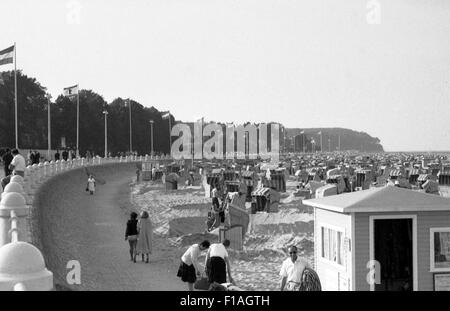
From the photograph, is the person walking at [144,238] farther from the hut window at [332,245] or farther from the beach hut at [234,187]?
the beach hut at [234,187]

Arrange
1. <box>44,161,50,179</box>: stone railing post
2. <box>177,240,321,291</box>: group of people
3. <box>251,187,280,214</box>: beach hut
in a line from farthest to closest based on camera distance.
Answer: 1. <box>44,161,50,179</box>: stone railing post
2. <box>251,187,280,214</box>: beach hut
3. <box>177,240,321,291</box>: group of people

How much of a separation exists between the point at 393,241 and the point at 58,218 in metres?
17.1

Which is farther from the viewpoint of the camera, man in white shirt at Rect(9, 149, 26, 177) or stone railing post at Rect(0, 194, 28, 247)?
man in white shirt at Rect(9, 149, 26, 177)

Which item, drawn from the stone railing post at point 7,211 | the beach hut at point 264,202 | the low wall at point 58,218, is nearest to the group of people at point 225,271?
the low wall at point 58,218

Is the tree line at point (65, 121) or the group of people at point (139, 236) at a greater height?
the tree line at point (65, 121)

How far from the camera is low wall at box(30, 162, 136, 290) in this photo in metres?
15.8

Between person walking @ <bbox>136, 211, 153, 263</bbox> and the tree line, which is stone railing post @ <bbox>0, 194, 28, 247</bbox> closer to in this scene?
person walking @ <bbox>136, 211, 153, 263</bbox>

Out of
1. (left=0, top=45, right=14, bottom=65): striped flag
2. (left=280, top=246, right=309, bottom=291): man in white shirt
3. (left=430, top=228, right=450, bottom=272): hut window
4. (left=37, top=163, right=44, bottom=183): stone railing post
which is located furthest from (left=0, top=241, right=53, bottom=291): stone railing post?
(left=0, top=45, right=14, bottom=65): striped flag

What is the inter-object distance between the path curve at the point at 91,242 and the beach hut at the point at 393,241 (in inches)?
189

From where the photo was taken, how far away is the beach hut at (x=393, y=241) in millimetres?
10258

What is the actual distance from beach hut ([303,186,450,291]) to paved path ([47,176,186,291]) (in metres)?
4.86

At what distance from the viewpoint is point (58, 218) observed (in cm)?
2459
